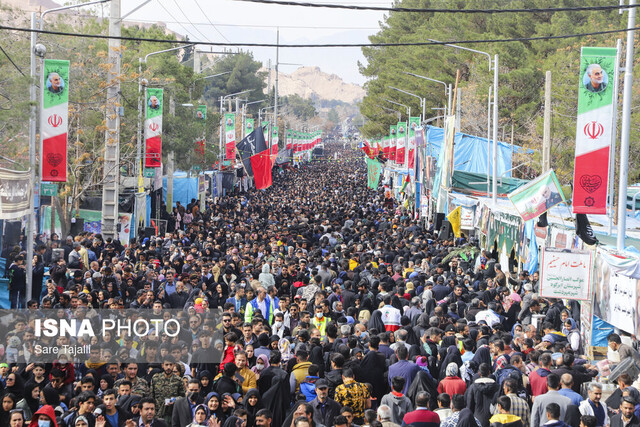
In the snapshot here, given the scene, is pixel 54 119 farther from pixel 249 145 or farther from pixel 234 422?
pixel 249 145

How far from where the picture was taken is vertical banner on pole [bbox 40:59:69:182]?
1680 centimetres

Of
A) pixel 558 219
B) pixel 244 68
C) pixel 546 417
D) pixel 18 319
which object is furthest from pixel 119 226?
pixel 244 68

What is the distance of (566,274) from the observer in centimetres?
1273

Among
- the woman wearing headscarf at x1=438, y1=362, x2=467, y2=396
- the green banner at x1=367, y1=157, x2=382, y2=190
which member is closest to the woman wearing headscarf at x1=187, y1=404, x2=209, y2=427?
the woman wearing headscarf at x1=438, y1=362, x2=467, y2=396

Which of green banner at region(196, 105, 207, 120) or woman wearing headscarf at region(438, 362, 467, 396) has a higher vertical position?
green banner at region(196, 105, 207, 120)

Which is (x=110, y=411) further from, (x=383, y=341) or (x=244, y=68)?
(x=244, y=68)

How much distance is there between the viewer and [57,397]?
8711mm

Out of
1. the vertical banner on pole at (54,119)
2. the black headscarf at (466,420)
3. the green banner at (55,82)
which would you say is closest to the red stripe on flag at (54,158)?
the vertical banner on pole at (54,119)

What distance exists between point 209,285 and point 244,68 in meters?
96.3

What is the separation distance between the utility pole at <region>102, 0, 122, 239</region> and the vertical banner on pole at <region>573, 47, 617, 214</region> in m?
13.5

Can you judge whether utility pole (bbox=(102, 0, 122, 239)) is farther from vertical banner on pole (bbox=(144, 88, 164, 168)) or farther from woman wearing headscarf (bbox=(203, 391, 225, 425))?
woman wearing headscarf (bbox=(203, 391, 225, 425))

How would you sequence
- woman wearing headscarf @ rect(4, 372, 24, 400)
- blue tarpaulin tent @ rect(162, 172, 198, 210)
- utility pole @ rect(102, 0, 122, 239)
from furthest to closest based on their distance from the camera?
blue tarpaulin tent @ rect(162, 172, 198, 210), utility pole @ rect(102, 0, 122, 239), woman wearing headscarf @ rect(4, 372, 24, 400)

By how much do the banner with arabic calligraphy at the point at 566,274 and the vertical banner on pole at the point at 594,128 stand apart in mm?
814

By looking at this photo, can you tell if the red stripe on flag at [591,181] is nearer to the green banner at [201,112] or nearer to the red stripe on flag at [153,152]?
the red stripe on flag at [153,152]
